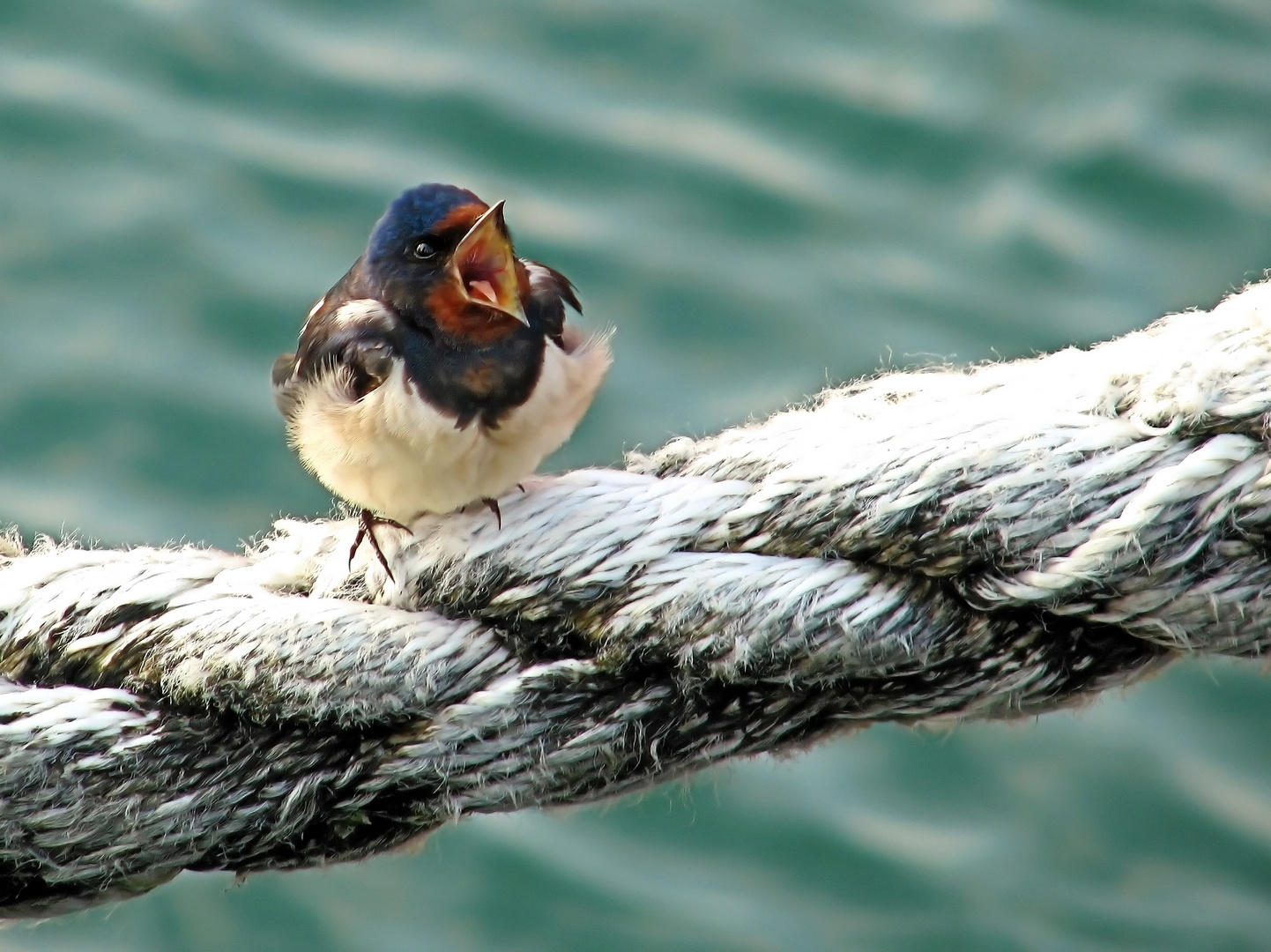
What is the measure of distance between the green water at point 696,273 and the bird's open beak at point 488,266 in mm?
1473

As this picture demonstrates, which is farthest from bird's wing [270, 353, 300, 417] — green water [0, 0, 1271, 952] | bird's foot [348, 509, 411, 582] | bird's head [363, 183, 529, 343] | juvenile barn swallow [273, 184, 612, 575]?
green water [0, 0, 1271, 952]

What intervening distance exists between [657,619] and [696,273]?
2238mm

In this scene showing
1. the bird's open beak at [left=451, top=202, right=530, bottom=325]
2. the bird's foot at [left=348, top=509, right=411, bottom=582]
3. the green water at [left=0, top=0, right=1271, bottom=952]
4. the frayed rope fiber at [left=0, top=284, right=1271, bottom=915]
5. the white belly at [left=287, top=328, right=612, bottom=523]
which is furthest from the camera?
the green water at [left=0, top=0, right=1271, bottom=952]

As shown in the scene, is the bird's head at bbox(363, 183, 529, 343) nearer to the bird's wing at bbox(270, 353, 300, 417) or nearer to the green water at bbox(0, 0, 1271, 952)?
the bird's wing at bbox(270, 353, 300, 417)

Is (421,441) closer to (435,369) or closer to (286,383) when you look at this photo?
(435,369)

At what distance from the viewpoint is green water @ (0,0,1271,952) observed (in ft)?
9.39

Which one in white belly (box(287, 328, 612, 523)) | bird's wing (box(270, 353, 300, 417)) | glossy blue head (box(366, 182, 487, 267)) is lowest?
white belly (box(287, 328, 612, 523))

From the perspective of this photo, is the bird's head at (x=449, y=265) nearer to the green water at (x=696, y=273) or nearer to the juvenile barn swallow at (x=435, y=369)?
the juvenile barn swallow at (x=435, y=369)

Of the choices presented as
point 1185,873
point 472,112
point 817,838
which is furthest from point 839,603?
point 472,112

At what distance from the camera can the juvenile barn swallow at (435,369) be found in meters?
1.55

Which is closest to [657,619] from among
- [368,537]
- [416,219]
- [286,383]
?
[368,537]

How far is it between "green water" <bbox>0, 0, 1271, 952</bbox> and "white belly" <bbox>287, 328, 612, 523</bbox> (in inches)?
55.4

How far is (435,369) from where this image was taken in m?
1.62

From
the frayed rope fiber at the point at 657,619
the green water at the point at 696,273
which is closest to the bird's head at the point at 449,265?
the frayed rope fiber at the point at 657,619
